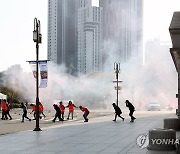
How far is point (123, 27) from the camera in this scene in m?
166

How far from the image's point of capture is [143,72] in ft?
263

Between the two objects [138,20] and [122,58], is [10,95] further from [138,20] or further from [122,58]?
[138,20]

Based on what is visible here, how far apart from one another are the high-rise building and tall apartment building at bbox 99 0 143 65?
13.2 meters

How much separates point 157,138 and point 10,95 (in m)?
66.1

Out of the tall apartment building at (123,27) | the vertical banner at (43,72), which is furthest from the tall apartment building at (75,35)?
the vertical banner at (43,72)

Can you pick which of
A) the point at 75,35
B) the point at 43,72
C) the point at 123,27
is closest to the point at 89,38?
the point at 75,35

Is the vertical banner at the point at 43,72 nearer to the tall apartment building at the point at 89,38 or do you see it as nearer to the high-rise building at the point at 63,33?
the tall apartment building at the point at 89,38

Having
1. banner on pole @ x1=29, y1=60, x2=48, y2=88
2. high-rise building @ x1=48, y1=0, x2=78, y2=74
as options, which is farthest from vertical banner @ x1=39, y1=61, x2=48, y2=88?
high-rise building @ x1=48, y1=0, x2=78, y2=74

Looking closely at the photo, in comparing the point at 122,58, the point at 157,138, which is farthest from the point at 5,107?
the point at 122,58

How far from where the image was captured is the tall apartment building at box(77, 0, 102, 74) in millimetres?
→ 146125

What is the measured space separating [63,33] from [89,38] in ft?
58.3

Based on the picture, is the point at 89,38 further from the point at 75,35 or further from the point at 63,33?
the point at 63,33

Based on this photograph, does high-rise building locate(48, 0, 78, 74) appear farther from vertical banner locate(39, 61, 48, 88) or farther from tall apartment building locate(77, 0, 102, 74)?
vertical banner locate(39, 61, 48, 88)

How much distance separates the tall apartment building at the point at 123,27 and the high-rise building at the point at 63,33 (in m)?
13.2
